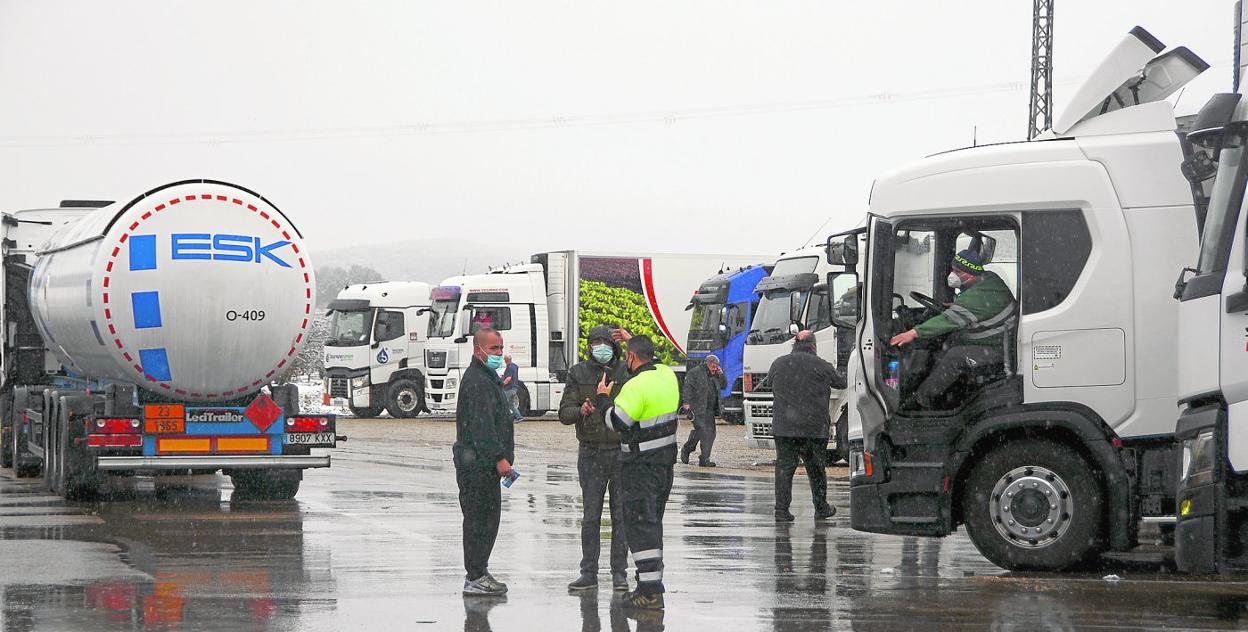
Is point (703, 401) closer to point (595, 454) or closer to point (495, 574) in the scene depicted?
point (495, 574)

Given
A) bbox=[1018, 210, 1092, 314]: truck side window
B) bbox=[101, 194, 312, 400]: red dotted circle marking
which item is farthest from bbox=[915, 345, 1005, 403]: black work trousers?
bbox=[101, 194, 312, 400]: red dotted circle marking

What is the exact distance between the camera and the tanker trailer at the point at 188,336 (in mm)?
15086

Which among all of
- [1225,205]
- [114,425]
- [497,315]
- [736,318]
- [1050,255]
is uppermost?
[1225,205]

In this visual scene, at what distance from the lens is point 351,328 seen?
38.4 m

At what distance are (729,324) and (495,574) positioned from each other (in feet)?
65.7

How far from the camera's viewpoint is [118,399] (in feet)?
51.6

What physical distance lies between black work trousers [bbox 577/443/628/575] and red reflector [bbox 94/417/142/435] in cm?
676

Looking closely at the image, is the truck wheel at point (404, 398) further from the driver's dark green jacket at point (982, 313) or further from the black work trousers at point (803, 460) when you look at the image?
the driver's dark green jacket at point (982, 313)

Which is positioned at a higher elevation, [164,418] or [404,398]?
[164,418]

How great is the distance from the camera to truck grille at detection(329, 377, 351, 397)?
1533 inches

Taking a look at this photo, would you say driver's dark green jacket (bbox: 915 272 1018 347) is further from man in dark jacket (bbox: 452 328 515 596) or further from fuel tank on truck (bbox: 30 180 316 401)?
fuel tank on truck (bbox: 30 180 316 401)

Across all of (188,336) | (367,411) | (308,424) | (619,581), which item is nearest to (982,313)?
(619,581)

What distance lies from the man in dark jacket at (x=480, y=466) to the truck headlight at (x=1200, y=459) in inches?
154

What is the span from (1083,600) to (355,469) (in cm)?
1398
